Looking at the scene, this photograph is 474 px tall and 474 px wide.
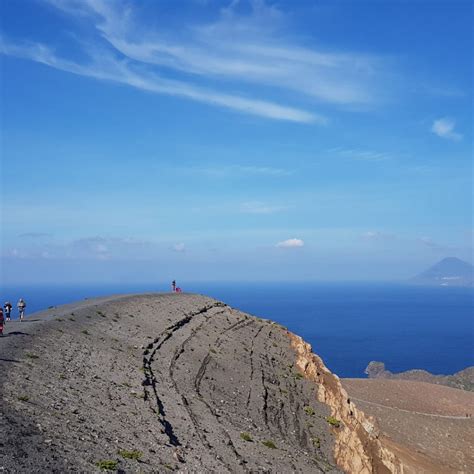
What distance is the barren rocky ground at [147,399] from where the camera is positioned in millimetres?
15766

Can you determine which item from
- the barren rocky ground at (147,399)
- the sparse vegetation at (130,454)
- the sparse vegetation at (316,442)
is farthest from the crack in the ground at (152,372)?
the sparse vegetation at (316,442)

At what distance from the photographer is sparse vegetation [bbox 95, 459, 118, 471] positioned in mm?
14258

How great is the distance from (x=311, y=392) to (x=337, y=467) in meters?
12.2

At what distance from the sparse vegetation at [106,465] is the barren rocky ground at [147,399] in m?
0.03

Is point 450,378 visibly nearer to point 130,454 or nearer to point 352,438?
point 352,438

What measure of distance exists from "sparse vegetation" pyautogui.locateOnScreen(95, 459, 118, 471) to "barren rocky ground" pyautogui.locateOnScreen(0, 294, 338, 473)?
0.03 meters

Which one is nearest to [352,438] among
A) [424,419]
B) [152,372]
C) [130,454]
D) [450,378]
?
[152,372]

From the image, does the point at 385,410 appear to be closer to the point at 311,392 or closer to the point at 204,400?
the point at 311,392

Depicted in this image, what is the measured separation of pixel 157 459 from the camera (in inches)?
655

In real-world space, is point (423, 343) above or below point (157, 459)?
below

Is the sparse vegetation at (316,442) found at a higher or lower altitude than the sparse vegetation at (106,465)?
lower

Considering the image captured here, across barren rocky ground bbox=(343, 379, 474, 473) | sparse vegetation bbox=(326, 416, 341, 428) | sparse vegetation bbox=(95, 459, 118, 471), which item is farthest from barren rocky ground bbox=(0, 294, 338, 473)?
barren rocky ground bbox=(343, 379, 474, 473)

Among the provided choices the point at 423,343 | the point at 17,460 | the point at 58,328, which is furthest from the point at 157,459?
the point at 423,343

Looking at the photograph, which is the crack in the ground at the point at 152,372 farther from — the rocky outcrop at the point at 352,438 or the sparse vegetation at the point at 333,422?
the sparse vegetation at the point at 333,422
